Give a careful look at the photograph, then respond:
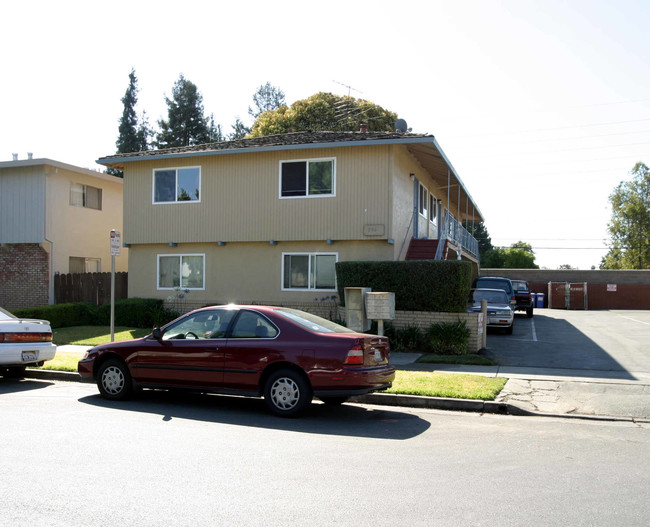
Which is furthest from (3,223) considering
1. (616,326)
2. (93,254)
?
(616,326)

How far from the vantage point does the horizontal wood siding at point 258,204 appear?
18.4 m

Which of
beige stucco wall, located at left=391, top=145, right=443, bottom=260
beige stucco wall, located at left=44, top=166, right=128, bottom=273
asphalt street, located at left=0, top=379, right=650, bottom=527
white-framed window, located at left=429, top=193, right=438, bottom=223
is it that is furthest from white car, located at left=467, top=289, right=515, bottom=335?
beige stucco wall, located at left=44, top=166, right=128, bottom=273

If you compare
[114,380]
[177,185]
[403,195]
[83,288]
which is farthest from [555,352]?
[83,288]

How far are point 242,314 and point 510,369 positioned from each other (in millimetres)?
6336

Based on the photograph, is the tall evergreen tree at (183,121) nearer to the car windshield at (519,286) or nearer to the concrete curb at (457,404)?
the car windshield at (519,286)

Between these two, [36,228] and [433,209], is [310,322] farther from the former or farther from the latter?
[433,209]

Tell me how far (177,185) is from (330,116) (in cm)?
1961

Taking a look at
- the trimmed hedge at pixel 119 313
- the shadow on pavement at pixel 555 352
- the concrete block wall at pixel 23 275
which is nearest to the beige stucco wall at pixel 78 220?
the concrete block wall at pixel 23 275

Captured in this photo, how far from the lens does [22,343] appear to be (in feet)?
36.5

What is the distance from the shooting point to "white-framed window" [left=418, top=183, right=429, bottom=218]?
22.9 m

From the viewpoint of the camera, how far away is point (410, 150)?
65.9 ft

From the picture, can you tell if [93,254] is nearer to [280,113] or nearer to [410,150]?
[410,150]

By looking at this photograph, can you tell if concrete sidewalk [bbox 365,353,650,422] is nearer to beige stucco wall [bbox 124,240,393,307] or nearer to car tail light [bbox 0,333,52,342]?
car tail light [bbox 0,333,52,342]

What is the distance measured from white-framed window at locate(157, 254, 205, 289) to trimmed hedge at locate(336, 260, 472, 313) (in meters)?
6.32
